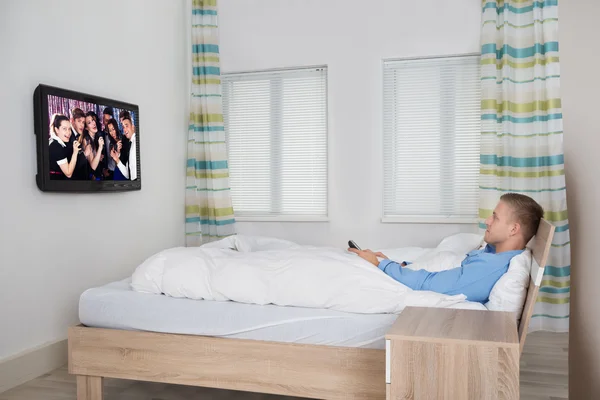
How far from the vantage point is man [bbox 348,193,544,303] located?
7.06 feet

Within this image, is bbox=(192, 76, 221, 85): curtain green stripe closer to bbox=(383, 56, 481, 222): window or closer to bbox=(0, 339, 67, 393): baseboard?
bbox=(383, 56, 481, 222): window

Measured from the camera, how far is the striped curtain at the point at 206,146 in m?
4.45

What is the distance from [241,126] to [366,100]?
3.63 feet

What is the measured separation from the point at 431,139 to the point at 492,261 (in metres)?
2.21

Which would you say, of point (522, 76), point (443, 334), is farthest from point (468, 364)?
point (522, 76)

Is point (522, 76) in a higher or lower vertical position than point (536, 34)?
lower

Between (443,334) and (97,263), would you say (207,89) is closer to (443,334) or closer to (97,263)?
(97,263)

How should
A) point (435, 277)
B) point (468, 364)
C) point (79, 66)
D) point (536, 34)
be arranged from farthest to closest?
point (536, 34) < point (79, 66) < point (435, 277) < point (468, 364)

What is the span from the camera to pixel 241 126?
468 centimetres

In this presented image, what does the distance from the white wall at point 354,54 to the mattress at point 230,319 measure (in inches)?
85.0

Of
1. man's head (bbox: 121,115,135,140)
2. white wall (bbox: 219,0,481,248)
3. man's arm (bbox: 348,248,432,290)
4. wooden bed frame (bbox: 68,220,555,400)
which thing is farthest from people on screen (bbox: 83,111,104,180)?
man's arm (bbox: 348,248,432,290)
